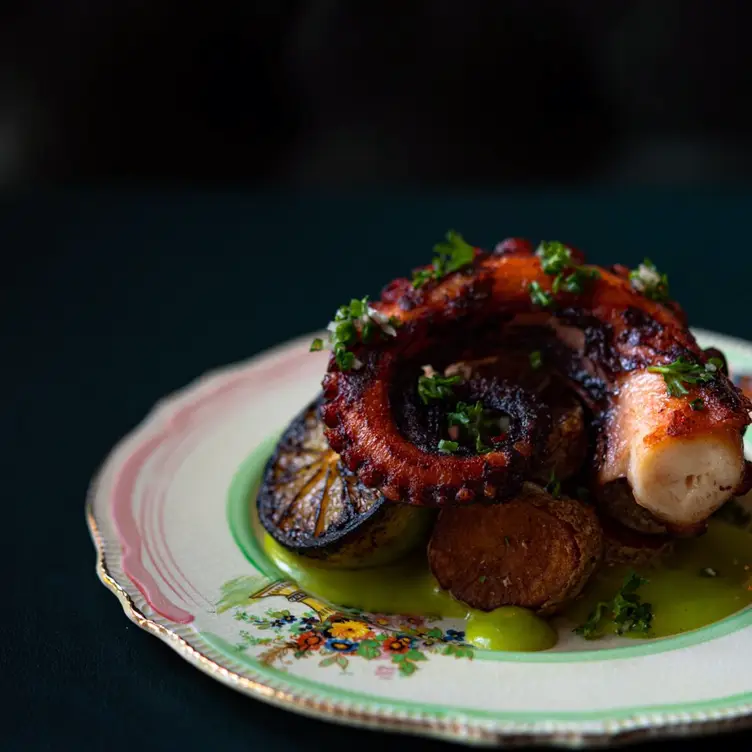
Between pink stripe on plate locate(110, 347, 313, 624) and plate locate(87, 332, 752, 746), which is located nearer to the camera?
plate locate(87, 332, 752, 746)

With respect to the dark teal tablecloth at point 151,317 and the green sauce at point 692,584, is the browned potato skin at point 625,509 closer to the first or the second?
the green sauce at point 692,584

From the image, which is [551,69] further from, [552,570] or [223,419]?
[552,570]

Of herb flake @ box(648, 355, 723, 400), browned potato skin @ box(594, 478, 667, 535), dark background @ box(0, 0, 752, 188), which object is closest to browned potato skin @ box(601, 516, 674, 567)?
browned potato skin @ box(594, 478, 667, 535)

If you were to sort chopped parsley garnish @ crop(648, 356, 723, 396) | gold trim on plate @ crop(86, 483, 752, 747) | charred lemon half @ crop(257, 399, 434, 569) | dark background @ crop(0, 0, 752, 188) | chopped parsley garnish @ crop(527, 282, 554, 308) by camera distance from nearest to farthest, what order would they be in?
1. gold trim on plate @ crop(86, 483, 752, 747)
2. chopped parsley garnish @ crop(648, 356, 723, 396)
3. charred lemon half @ crop(257, 399, 434, 569)
4. chopped parsley garnish @ crop(527, 282, 554, 308)
5. dark background @ crop(0, 0, 752, 188)

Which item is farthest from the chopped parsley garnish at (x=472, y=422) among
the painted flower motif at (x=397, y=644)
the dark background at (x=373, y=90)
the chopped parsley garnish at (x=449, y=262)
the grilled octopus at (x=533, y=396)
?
the dark background at (x=373, y=90)

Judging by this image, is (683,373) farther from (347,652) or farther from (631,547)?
(347,652)

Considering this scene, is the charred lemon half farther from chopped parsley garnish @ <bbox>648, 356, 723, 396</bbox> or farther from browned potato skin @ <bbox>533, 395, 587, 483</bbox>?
chopped parsley garnish @ <bbox>648, 356, 723, 396</bbox>

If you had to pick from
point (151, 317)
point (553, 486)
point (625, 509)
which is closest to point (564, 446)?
point (553, 486)
